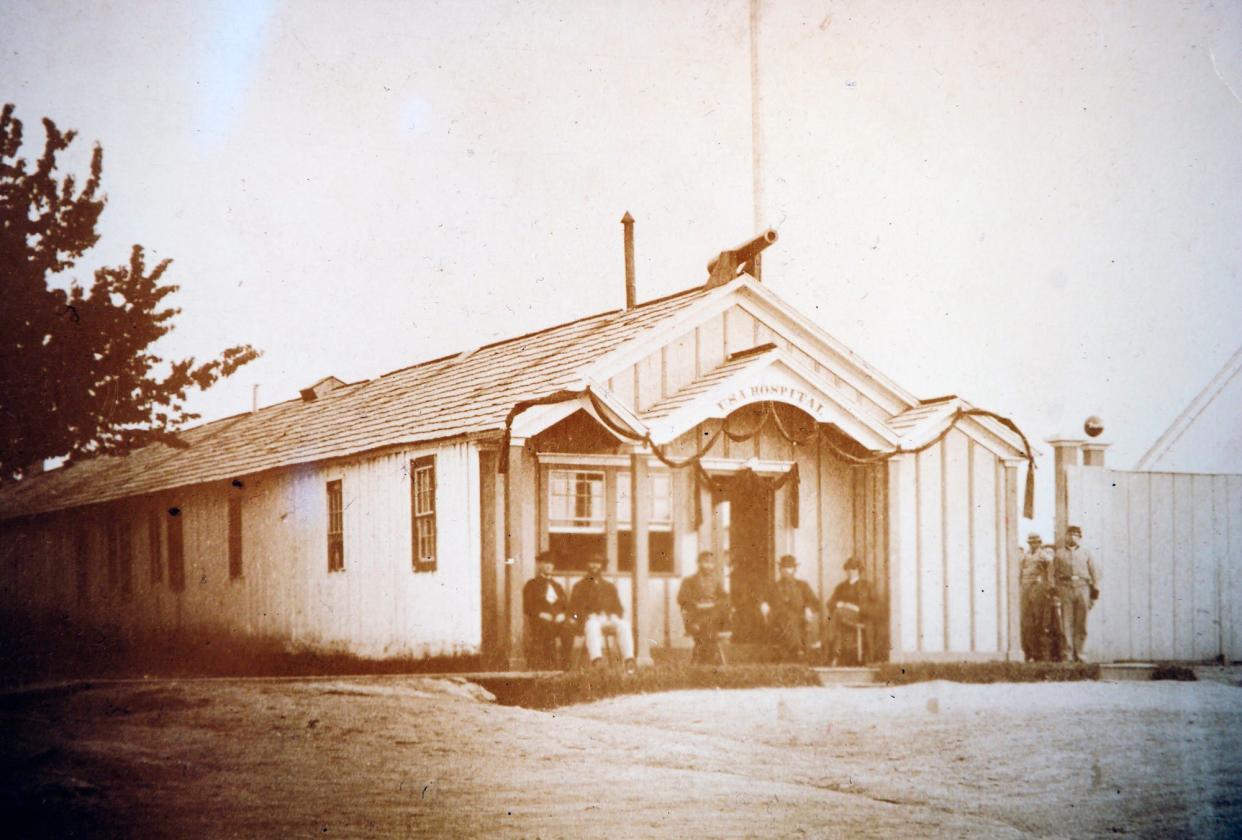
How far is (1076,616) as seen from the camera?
418 inches

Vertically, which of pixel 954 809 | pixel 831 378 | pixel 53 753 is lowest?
pixel 954 809

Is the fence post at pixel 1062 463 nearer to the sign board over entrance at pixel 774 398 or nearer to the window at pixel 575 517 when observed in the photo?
the sign board over entrance at pixel 774 398

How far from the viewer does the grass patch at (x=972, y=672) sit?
422 inches

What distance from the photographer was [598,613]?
10.9 m

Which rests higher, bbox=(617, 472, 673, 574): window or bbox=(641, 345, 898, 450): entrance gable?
bbox=(641, 345, 898, 450): entrance gable

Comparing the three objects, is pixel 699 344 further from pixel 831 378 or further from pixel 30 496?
pixel 30 496

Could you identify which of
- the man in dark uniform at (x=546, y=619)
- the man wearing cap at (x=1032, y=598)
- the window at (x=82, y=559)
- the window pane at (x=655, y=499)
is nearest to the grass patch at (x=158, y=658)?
the window at (x=82, y=559)

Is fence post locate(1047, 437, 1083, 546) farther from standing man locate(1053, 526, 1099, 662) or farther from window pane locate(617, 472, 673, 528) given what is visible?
window pane locate(617, 472, 673, 528)

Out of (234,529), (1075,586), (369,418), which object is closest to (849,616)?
(1075,586)

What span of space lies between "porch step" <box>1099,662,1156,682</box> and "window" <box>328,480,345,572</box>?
17.9ft

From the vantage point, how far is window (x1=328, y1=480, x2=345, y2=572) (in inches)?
341

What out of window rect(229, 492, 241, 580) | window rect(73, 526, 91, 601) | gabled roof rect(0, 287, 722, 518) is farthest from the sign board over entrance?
window rect(73, 526, 91, 601)

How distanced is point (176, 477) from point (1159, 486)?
6.71 m

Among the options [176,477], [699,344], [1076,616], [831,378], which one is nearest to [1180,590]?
[1076,616]
